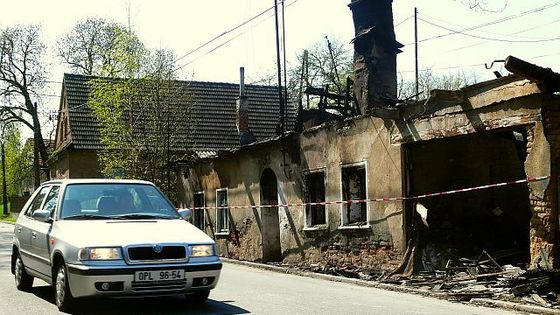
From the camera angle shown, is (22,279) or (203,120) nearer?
(22,279)

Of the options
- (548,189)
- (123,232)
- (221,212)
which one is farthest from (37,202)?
(221,212)

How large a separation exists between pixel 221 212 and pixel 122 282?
14379 millimetres

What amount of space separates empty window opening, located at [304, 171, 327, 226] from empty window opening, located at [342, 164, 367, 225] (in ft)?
4.04

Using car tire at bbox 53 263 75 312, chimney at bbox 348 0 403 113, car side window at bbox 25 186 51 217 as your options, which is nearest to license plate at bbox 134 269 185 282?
car tire at bbox 53 263 75 312

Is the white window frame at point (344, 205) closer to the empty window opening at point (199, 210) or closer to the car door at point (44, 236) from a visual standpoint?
the car door at point (44, 236)

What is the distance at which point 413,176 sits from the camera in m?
13.2

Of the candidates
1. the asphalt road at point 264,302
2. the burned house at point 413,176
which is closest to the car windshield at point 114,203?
the asphalt road at point 264,302

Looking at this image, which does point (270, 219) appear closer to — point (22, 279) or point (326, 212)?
point (326, 212)

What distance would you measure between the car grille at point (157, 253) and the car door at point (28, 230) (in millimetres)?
2350

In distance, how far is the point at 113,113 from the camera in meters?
25.8

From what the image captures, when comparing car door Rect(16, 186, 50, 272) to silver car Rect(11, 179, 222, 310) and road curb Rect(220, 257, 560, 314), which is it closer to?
silver car Rect(11, 179, 222, 310)

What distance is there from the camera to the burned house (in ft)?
34.3

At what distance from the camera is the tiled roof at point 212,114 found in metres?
34.2

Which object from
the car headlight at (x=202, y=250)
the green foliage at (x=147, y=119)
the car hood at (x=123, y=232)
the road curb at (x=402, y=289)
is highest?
the green foliage at (x=147, y=119)
